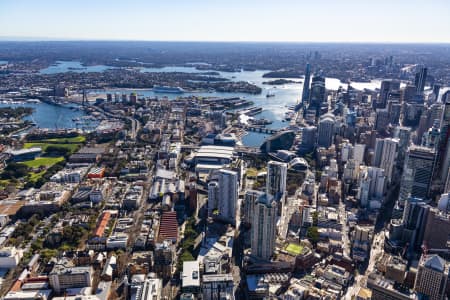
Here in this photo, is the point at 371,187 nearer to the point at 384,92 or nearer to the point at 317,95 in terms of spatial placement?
the point at 317,95

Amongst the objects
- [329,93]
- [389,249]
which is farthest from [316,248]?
[329,93]

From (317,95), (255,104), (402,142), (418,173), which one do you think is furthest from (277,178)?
(255,104)

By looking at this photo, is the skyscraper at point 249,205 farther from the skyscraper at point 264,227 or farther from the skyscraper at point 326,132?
the skyscraper at point 326,132

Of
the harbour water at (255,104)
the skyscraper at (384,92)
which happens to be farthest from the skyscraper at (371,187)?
the skyscraper at (384,92)

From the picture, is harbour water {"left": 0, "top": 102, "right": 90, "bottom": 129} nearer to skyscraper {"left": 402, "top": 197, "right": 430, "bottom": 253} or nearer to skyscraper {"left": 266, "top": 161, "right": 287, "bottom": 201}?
skyscraper {"left": 266, "top": 161, "right": 287, "bottom": 201}

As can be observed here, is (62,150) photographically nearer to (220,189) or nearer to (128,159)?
(128,159)
